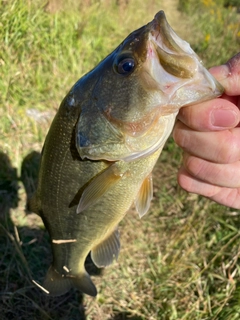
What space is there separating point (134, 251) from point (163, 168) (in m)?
0.96

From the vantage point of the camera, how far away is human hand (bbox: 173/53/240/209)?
127cm

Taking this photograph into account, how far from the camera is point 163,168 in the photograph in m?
3.53

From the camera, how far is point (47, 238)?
2811 mm

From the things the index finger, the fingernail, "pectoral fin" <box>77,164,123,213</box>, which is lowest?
"pectoral fin" <box>77,164,123,213</box>

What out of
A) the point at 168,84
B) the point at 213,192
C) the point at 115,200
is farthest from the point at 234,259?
the point at 168,84

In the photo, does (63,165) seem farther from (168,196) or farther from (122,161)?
(168,196)

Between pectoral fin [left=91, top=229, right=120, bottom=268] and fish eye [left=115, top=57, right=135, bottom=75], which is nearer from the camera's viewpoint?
fish eye [left=115, top=57, right=135, bottom=75]

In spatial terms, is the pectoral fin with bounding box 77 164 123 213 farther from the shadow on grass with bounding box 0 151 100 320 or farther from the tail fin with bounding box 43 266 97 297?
the shadow on grass with bounding box 0 151 100 320

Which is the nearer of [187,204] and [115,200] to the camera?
[115,200]

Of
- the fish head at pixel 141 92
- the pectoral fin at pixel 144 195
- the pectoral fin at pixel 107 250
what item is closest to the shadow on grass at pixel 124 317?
the pectoral fin at pixel 107 250

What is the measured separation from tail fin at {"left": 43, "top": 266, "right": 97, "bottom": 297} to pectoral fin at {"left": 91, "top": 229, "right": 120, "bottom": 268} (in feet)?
0.64

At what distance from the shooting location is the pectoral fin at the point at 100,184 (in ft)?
4.58

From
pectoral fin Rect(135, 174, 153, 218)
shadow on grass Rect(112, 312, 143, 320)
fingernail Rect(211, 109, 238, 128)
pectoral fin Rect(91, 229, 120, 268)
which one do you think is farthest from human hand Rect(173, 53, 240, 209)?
shadow on grass Rect(112, 312, 143, 320)

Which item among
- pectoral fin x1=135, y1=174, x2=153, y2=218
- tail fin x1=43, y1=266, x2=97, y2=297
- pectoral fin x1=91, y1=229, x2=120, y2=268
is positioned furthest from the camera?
tail fin x1=43, y1=266, x2=97, y2=297
